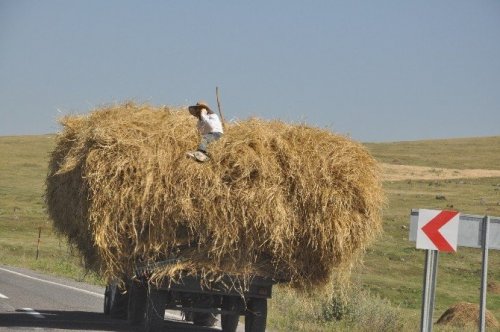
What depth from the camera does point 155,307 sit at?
549 inches

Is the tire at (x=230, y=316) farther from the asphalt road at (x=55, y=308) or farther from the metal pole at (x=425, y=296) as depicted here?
the metal pole at (x=425, y=296)

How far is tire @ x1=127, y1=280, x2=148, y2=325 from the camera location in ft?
50.2

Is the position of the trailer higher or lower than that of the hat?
lower

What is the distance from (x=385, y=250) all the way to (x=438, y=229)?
35746mm

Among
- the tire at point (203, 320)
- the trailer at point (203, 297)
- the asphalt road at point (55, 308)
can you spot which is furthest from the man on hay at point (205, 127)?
the tire at point (203, 320)

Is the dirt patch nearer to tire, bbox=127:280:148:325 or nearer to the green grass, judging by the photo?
the green grass

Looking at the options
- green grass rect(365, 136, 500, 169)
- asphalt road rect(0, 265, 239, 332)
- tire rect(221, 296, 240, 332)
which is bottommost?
asphalt road rect(0, 265, 239, 332)

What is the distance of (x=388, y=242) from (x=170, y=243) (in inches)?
1495

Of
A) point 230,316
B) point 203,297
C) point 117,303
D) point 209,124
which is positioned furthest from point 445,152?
point 209,124

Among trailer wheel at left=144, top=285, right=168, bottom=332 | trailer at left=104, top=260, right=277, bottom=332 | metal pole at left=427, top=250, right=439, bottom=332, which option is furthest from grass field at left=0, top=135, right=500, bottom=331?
trailer wheel at left=144, top=285, right=168, bottom=332

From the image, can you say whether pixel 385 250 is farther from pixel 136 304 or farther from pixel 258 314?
pixel 258 314

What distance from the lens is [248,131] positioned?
46.1ft

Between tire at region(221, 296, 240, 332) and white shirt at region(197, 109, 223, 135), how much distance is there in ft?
7.43

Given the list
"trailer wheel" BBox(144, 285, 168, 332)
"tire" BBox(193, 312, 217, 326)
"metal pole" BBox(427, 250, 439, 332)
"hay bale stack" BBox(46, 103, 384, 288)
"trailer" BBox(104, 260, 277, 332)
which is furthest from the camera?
"tire" BBox(193, 312, 217, 326)
